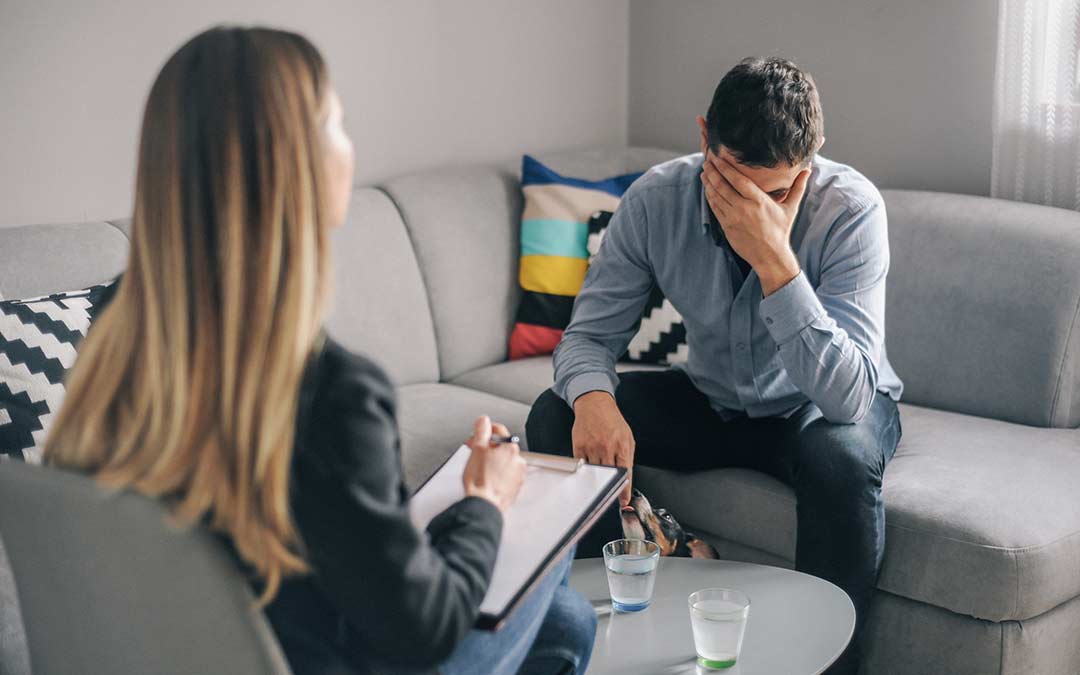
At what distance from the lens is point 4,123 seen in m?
2.20

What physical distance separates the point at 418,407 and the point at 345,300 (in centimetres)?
27

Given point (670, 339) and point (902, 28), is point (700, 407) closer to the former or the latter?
point (670, 339)

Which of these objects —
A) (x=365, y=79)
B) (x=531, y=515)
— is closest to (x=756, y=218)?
(x=531, y=515)

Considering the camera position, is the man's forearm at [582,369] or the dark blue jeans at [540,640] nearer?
the dark blue jeans at [540,640]

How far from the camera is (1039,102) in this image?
237 centimetres

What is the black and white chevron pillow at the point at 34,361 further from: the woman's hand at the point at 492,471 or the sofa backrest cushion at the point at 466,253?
the sofa backrest cushion at the point at 466,253

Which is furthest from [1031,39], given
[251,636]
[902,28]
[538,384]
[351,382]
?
[251,636]

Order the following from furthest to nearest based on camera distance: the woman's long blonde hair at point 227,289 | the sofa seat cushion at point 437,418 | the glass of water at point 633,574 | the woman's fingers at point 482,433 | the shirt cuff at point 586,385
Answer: the sofa seat cushion at point 437,418, the shirt cuff at point 586,385, the glass of water at point 633,574, the woman's fingers at point 482,433, the woman's long blonde hair at point 227,289

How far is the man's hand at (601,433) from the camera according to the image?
180 centimetres

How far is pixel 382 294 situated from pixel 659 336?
2.00ft

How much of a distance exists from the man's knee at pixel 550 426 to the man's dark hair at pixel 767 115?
53 centimetres

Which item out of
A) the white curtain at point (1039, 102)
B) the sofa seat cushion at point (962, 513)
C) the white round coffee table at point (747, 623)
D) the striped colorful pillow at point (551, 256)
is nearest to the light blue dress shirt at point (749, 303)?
the sofa seat cushion at point (962, 513)

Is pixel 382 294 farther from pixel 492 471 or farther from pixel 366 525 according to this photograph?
pixel 366 525

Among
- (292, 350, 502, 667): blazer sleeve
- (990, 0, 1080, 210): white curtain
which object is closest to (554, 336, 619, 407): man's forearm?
(292, 350, 502, 667): blazer sleeve
